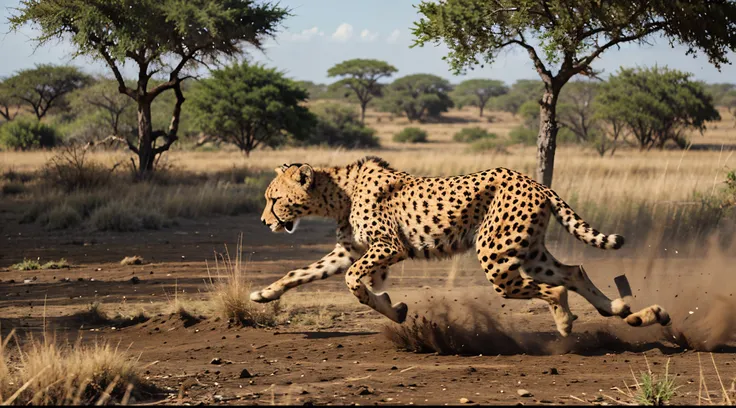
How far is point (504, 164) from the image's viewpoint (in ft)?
83.4

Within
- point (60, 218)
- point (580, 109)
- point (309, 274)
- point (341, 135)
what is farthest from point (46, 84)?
point (309, 274)

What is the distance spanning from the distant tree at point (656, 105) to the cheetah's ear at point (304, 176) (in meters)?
30.9

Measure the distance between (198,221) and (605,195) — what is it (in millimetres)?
7945

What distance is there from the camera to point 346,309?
31.8 feet

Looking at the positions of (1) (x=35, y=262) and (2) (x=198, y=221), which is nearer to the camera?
(1) (x=35, y=262)

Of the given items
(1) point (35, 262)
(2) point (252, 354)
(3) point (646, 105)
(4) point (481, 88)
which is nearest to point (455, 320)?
(2) point (252, 354)

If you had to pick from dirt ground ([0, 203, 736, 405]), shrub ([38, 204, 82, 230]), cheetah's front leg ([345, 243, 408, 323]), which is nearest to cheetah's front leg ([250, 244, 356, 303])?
cheetah's front leg ([345, 243, 408, 323])

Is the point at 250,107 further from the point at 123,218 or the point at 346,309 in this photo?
the point at 346,309

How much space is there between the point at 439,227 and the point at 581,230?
3.60 ft

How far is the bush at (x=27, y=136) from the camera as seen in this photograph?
3591cm

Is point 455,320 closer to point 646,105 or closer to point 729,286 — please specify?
point 729,286

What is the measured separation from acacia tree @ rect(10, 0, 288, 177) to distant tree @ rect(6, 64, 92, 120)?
2687cm

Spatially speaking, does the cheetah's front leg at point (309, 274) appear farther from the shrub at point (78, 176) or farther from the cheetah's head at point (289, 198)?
the shrub at point (78, 176)

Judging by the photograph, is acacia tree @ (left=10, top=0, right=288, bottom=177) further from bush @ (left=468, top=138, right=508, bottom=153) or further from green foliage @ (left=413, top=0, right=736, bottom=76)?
bush @ (left=468, top=138, right=508, bottom=153)
